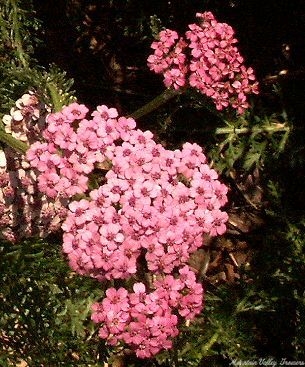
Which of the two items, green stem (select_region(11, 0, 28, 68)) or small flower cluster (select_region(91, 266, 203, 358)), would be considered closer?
small flower cluster (select_region(91, 266, 203, 358))

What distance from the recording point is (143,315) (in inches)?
68.6

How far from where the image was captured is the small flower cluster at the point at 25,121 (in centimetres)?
240

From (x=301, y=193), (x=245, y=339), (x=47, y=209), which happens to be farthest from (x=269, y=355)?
(x=47, y=209)

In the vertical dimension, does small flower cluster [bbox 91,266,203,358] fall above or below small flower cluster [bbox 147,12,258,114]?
below

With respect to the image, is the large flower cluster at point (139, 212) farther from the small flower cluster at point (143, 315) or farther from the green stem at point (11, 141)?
the green stem at point (11, 141)

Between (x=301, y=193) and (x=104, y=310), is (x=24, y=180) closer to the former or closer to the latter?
(x=104, y=310)

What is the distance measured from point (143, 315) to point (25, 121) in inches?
46.1

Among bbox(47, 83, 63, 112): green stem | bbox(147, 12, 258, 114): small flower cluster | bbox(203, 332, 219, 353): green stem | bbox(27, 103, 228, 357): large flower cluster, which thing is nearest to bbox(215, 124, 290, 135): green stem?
bbox(147, 12, 258, 114): small flower cluster

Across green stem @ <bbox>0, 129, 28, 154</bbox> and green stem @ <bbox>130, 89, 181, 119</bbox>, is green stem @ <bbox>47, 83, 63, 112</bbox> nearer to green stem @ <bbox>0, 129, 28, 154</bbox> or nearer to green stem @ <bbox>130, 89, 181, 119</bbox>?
green stem @ <bbox>0, 129, 28, 154</bbox>

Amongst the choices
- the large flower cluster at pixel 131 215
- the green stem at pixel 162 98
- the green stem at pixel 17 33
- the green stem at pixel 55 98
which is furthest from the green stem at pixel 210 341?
the green stem at pixel 17 33

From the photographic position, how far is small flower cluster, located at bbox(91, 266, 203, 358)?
174 cm

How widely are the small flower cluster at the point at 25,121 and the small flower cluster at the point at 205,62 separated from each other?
63 centimetres

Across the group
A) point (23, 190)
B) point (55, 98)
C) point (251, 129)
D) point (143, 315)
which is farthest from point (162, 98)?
point (143, 315)

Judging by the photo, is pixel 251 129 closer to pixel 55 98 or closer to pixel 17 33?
pixel 55 98
